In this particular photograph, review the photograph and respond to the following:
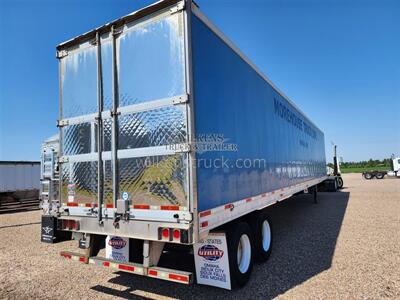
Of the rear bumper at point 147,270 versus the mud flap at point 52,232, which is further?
the mud flap at point 52,232

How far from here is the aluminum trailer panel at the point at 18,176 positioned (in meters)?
17.0

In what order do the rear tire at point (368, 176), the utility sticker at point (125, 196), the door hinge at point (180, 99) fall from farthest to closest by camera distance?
the rear tire at point (368, 176) → the utility sticker at point (125, 196) → the door hinge at point (180, 99)

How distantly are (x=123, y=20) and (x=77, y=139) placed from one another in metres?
1.88

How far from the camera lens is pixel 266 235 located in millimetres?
5668

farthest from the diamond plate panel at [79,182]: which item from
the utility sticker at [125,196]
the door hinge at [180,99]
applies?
the door hinge at [180,99]

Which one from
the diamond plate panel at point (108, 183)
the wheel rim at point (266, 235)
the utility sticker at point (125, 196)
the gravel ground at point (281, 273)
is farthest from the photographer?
the wheel rim at point (266, 235)

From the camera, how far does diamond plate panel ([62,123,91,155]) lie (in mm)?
4262

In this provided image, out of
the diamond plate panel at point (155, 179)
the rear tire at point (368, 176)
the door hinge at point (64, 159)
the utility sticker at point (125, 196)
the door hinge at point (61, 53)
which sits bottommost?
the rear tire at point (368, 176)

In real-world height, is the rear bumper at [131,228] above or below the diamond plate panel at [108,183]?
below

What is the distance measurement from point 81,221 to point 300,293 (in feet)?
10.9

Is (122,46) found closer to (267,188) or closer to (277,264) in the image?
(267,188)

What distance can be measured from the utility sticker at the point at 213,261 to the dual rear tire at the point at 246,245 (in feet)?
0.41

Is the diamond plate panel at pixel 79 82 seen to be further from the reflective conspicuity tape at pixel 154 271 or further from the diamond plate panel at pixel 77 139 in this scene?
the reflective conspicuity tape at pixel 154 271

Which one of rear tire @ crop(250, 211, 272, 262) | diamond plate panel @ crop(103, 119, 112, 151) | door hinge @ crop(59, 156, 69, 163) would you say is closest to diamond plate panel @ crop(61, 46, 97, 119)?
diamond plate panel @ crop(103, 119, 112, 151)
